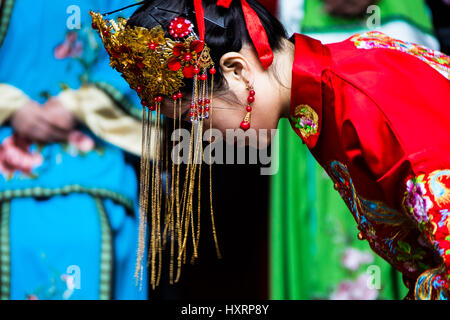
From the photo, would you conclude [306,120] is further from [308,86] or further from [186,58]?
[186,58]

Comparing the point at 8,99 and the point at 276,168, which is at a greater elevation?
the point at 8,99

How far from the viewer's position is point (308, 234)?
163 centimetres

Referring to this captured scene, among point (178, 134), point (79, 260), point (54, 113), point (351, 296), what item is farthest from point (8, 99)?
point (351, 296)

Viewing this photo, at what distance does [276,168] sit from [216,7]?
79cm

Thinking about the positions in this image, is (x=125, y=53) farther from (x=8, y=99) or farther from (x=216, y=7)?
(x=8, y=99)

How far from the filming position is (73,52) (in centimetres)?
154

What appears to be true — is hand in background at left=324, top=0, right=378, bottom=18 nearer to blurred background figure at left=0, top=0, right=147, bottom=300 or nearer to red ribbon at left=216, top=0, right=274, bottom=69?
blurred background figure at left=0, top=0, right=147, bottom=300

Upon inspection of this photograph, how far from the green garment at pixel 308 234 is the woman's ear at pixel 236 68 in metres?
0.70

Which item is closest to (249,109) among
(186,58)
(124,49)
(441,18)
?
(186,58)

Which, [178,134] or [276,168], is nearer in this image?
[178,134]

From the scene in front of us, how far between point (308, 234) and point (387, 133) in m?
0.84

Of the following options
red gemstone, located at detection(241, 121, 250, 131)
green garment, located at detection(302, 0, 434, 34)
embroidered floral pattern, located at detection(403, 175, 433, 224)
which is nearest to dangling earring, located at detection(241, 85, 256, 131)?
red gemstone, located at detection(241, 121, 250, 131)

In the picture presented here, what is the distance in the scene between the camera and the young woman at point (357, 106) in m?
0.79
